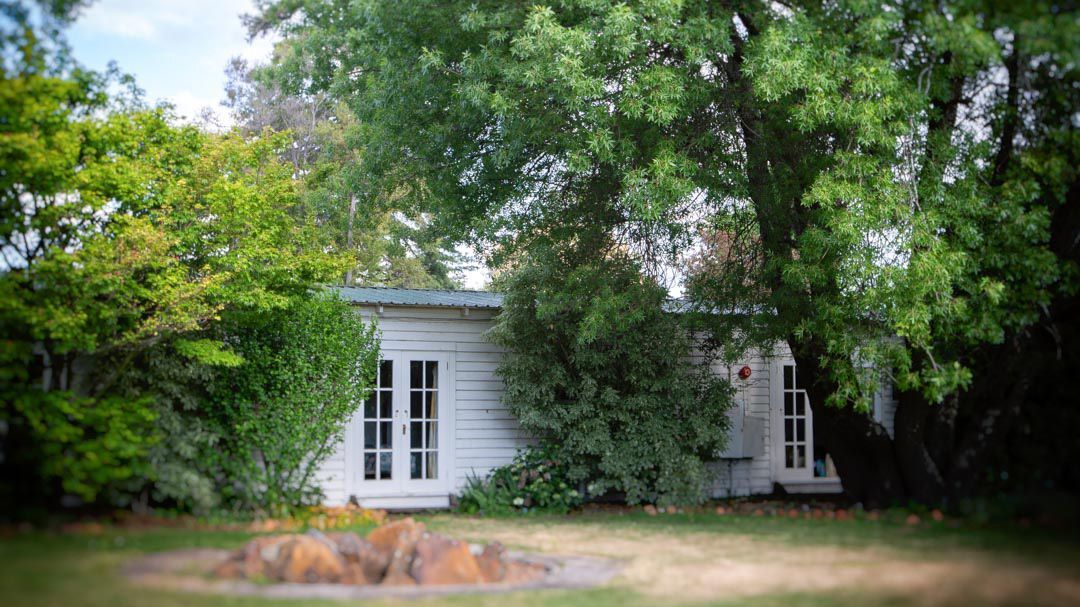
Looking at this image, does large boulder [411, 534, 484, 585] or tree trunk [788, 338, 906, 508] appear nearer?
large boulder [411, 534, 484, 585]

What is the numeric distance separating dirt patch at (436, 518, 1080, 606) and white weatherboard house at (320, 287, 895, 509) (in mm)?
3377

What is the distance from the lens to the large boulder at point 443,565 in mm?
6066

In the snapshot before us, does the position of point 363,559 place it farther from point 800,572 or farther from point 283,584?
point 800,572

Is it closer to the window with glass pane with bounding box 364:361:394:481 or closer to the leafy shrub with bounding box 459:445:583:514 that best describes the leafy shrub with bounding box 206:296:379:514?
the window with glass pane with bounding box 364:361:394:481

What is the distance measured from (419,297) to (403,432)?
1.73 m

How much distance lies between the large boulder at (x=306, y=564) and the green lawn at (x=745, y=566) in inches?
23.4

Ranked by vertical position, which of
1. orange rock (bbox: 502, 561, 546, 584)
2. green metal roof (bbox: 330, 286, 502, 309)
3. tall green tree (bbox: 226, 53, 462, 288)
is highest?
tall green tree (bbox: 226, 53, 462, 288)

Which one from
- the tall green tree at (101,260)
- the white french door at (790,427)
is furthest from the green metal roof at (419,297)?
the white french door at (790,427)

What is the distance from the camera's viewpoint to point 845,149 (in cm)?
973

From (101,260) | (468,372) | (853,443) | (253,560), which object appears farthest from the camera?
(468,372)

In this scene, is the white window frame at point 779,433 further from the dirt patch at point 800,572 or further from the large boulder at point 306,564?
the large boulder at point 306,564

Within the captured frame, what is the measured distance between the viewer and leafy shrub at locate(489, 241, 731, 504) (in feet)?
36.9

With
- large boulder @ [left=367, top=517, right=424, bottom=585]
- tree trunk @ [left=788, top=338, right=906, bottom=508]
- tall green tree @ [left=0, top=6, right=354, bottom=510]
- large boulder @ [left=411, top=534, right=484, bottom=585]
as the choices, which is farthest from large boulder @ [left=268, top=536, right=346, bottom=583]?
tree trunk @ [left=788, top=338, right=906, bottom=508]

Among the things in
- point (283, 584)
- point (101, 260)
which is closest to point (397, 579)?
point (283, 584)
